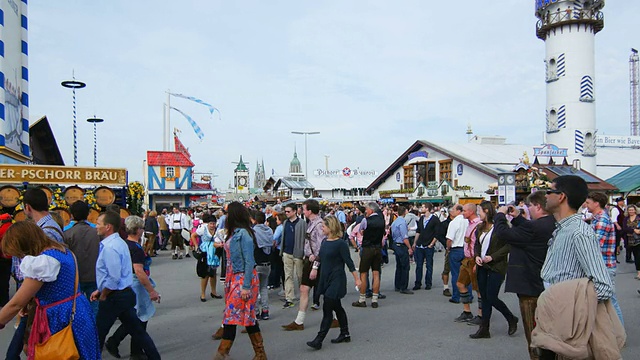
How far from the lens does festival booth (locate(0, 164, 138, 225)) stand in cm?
1177

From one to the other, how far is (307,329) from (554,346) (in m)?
4.48

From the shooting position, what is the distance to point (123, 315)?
5113 millimetres

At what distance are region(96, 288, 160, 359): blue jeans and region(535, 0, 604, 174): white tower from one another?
4187 cm

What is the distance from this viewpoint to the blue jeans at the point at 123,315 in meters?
5.02

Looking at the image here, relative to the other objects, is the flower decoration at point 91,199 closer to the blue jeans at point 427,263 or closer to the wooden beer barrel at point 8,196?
the wooden beer barrel at point 8,196

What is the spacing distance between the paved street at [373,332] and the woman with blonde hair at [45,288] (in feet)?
7.41

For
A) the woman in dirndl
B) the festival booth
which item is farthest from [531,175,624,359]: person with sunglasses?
the festival booth

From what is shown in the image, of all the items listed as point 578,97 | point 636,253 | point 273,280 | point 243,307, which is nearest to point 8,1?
point 273,280

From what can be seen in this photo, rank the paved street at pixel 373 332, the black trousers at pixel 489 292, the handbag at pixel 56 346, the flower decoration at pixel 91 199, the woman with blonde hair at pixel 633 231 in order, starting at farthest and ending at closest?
the flower decoration at pixel 91 199, the woman with blonde hair at pixel 633 231, the black trousers at pixel 489 292, the paved street at pixel 373 332, the handbag at pixel 56 346

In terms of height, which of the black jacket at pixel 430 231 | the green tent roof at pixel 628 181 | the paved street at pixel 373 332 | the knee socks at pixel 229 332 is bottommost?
the paved street at pixel 373 332

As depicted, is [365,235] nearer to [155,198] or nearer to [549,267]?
[549,267]

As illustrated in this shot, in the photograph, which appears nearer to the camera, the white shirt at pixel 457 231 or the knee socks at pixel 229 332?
the knee socks at pixel 229 332

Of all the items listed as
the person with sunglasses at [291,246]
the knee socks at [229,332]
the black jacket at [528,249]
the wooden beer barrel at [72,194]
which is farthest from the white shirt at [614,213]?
the wooden beer barrel at [72,194]

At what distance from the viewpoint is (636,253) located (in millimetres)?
11297
